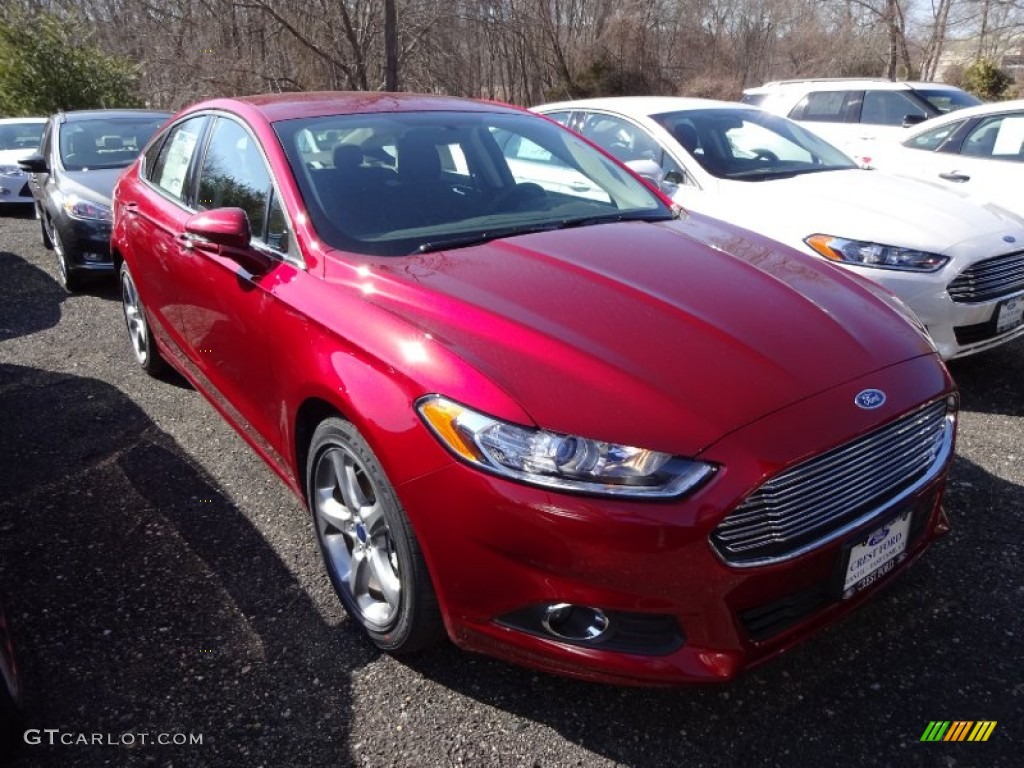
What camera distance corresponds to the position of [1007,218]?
4562 mm

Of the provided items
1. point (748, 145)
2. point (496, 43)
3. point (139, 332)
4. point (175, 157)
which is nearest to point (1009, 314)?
point (748, 145)

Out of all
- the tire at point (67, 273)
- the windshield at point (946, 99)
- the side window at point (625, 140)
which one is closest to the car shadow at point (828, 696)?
the side window at point (625, 140)

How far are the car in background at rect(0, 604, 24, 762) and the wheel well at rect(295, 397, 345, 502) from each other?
0.96 metres

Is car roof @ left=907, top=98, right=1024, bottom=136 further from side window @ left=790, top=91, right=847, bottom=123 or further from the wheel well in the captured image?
the wheel well

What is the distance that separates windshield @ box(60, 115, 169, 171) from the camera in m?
7.43

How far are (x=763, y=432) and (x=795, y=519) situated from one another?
0.24 m

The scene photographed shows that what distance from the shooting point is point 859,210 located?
4480 millimetres

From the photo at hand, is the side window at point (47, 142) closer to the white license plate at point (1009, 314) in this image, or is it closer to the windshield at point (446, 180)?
the windshield at point (446, 180)

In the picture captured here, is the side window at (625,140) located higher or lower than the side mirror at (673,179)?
higher

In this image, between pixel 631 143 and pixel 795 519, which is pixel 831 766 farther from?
pixel 631 143

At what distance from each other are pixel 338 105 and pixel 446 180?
665mm

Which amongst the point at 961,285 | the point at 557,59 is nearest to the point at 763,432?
the point at 961,285

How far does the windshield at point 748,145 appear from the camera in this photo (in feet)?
17.3

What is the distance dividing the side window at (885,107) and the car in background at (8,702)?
10420mm
